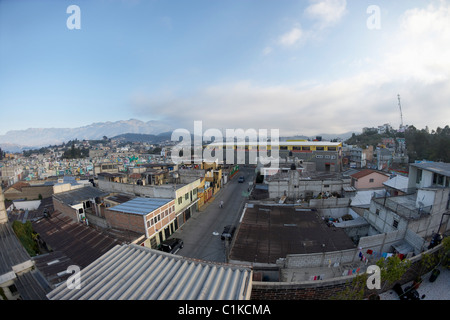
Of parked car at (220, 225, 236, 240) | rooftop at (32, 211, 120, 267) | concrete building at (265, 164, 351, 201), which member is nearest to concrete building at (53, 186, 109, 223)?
rooftop at (32, 211, 120, 267)

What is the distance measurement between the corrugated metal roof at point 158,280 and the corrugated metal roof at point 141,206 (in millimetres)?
8546

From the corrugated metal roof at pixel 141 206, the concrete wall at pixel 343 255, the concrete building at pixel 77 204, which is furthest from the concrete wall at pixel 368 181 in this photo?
the concrete building at pixel 77 204

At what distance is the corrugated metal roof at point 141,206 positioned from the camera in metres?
13.5

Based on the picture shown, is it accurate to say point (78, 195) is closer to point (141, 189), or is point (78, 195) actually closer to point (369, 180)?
point (141, 189)

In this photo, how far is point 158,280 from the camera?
4.45 m

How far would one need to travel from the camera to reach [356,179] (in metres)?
20.8

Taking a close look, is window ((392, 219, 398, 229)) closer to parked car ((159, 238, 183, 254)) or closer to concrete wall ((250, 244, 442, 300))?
concrete wall ((250, 244, 442, 300))

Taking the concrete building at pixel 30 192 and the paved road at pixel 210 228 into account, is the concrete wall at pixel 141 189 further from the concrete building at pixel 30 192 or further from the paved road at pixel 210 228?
the concrete building at pixel 30 192

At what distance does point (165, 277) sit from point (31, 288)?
26.4 feet

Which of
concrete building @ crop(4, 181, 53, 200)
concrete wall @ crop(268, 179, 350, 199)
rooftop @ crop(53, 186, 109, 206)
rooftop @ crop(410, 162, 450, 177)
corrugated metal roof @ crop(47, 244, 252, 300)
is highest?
rooftop @ crop(410, 162, 450, 177)

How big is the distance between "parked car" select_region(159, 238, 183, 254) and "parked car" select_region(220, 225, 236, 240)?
3.39 meters

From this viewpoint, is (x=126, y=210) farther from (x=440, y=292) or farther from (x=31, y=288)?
(x=440, y=292)

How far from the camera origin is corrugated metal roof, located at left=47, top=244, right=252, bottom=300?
160 inches
